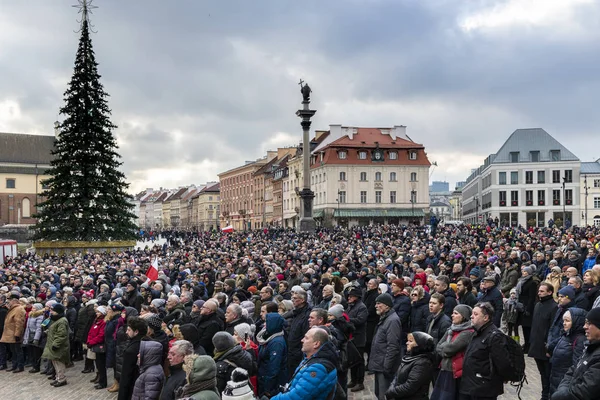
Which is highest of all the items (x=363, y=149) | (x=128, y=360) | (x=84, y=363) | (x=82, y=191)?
(x=363, y=149)

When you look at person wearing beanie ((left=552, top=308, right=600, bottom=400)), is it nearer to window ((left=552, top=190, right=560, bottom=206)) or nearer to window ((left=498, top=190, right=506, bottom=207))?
window ((left=552, top=190, right=560, bottom=206))

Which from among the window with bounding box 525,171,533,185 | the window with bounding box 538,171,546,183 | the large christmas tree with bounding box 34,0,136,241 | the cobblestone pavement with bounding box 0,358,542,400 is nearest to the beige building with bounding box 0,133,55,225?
the large christmas tree with bounding box 34,0,136,241

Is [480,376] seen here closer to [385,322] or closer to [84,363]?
[385,322]

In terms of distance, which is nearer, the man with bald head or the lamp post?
the man with bald head

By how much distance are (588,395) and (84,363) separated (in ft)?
39.7

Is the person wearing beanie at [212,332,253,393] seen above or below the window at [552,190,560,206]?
below

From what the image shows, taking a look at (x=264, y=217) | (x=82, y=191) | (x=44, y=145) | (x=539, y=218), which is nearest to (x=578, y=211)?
(x=539, y=218)

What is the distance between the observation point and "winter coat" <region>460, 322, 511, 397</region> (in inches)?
251

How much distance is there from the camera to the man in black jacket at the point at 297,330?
885 centimetres

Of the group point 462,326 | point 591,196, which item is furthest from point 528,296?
point 591,196

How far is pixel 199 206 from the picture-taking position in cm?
14775

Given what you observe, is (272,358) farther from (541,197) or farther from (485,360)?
(541,197)

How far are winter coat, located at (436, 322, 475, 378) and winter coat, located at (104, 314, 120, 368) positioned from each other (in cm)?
705

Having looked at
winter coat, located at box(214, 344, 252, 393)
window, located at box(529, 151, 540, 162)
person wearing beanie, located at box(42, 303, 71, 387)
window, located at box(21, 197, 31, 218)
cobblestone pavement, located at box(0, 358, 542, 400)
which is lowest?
cobblestone pavement, located at box(0, 358, 542, 400)
